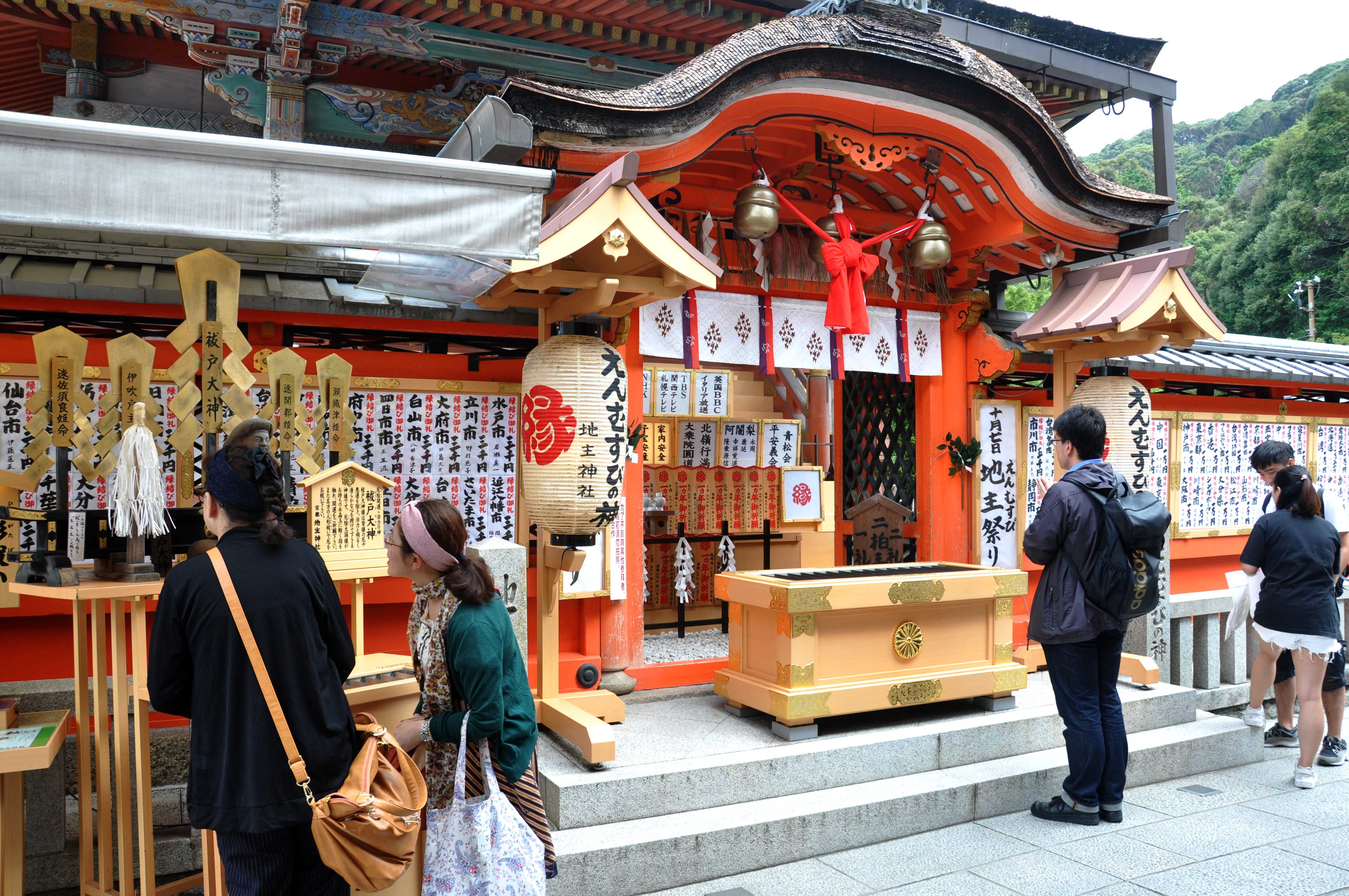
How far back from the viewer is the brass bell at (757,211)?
7.05 m

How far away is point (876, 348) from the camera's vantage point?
8227mm

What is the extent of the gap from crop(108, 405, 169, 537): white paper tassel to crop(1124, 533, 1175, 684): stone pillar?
288 inches

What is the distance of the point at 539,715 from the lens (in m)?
6.07

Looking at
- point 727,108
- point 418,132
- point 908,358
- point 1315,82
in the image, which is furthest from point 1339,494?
point 1315,82

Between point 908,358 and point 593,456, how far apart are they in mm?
3773

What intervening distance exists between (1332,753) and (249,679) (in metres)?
7.67

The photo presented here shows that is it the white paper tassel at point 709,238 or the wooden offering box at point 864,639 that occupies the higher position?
the white paper tassel at point 709,238

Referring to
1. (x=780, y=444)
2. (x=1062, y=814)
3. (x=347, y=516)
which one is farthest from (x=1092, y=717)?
(x=780, y=444)

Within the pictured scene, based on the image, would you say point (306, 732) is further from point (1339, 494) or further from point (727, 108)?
point (1339, 494)

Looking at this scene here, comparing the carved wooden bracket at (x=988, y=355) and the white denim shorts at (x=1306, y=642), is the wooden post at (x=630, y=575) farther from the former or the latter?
the white denim shorts at (x=1306, y=642)

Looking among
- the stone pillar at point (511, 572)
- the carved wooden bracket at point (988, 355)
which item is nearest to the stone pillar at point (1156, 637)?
the carved wooden bracket at point (988, 355)

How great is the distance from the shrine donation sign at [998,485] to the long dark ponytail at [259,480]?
6946mm

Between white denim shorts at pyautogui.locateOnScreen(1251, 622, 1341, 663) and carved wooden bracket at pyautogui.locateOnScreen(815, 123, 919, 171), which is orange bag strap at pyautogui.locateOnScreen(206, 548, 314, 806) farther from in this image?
white denim shorts at pyautogui.locateOnScreen(1251, 622, 1341, 663)

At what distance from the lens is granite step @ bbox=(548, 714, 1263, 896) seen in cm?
486
